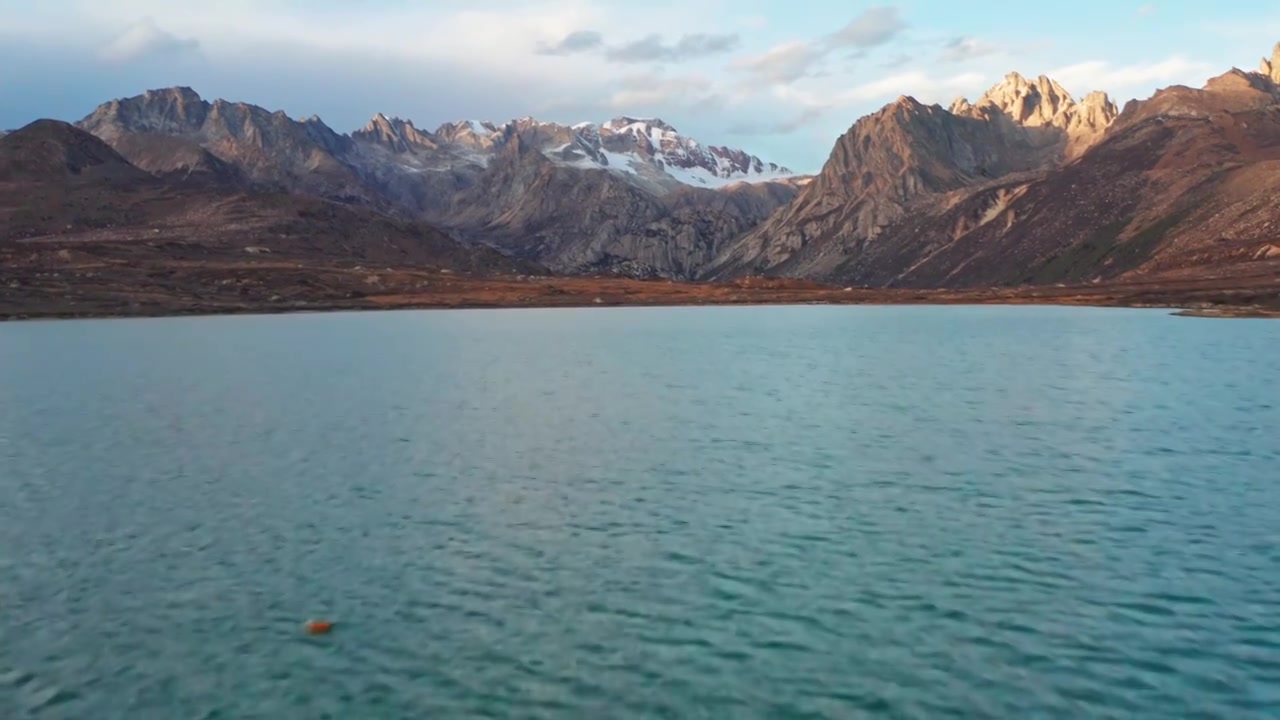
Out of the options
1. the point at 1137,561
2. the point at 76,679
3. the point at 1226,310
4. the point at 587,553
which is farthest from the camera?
the point at 1226,310

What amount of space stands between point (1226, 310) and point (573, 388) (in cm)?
13910

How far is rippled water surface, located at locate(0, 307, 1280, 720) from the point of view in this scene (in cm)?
2427

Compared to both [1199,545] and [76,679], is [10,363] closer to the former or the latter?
[76,679]

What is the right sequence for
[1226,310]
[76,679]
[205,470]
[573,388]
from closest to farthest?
[76,679]
[205,470]
[573,388]
[1226,310]

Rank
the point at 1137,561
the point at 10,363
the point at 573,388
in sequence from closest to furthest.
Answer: the point at 1137,561, the point at 573,388, the point at 10,363

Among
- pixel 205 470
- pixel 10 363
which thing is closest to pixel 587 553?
pixel 205 470

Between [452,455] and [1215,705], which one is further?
[452,455]

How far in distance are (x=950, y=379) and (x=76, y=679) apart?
233 feet

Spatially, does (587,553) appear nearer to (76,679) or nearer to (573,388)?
(76,679)

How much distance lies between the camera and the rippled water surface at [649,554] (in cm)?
2427

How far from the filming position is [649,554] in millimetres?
34500

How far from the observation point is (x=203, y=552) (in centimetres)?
3556

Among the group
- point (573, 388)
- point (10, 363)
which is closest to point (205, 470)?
point (573, 388)

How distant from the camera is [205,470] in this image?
5003cm
